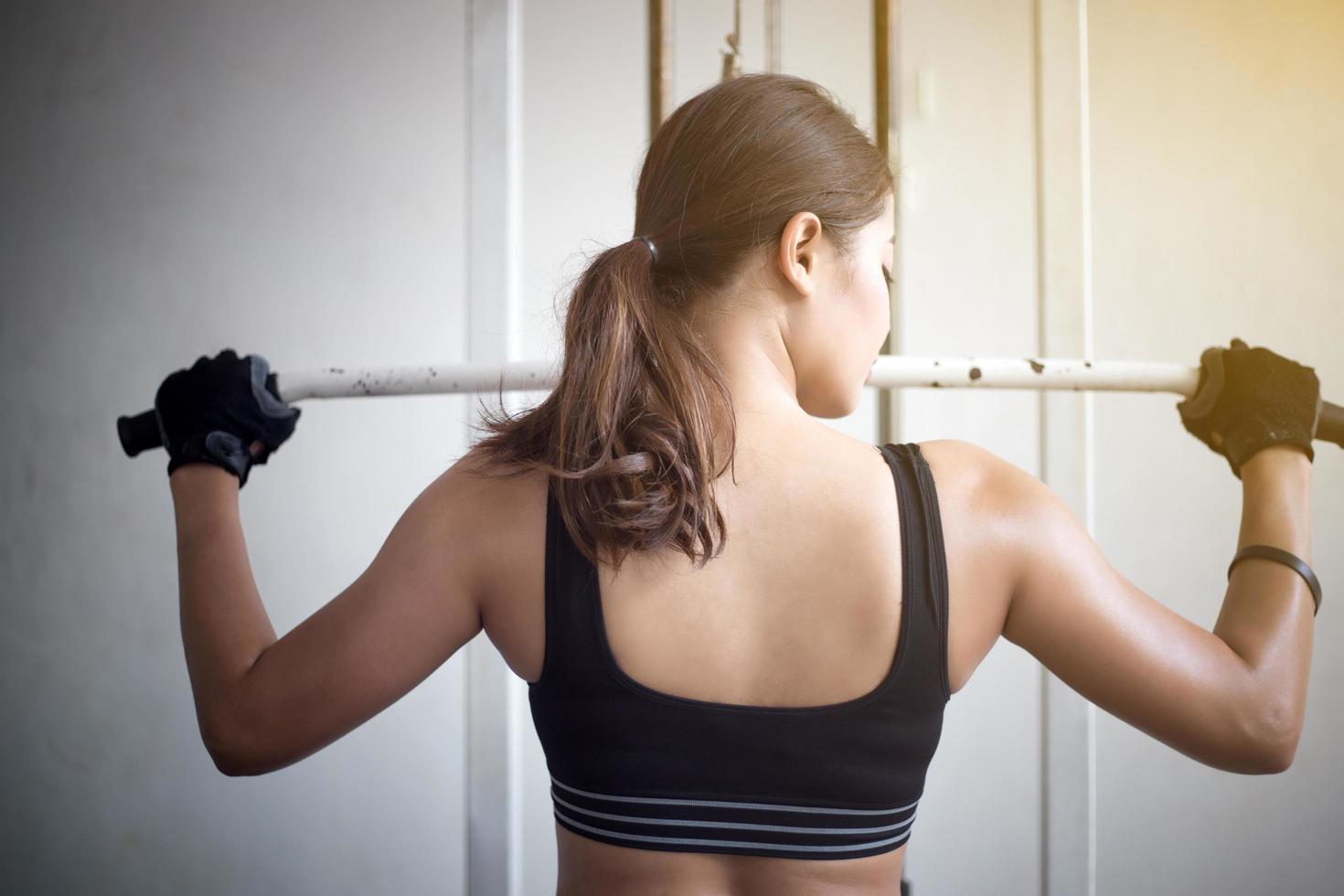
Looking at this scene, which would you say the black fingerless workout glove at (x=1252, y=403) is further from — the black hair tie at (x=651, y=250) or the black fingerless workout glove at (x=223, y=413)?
the black fingerless workout glove at (x=223, y=413)

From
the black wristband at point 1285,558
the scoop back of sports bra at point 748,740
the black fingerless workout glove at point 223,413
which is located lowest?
the scoop back of sports bra at point 748,740

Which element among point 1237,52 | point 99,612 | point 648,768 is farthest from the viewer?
point 1237,52

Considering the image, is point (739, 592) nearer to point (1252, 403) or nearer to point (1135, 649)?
point (1135, 649)

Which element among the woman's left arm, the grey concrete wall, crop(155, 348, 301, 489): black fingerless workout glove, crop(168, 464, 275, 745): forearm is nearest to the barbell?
crop(155, 348, 301, 489): black fingerless workout glove

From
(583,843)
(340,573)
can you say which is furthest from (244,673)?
(340,573)

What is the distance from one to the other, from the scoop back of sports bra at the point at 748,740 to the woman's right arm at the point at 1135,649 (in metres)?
0.08

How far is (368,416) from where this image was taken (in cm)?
148

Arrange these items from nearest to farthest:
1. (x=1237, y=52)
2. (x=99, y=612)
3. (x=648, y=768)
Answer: (x=648, y=768)
(x=99, y=612)
(x=1237, y=52)

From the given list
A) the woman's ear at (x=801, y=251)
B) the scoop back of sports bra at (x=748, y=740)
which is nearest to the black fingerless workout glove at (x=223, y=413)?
the scoop back of sports bra at (x=748, y=740)

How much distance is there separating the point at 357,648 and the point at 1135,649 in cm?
60

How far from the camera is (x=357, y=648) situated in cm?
60

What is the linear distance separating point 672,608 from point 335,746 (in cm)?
118

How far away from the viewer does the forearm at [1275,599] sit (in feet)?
2.07

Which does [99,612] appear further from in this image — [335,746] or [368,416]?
[368,416]
